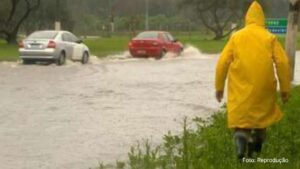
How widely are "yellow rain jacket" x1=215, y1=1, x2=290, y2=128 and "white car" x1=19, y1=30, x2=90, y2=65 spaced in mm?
21951

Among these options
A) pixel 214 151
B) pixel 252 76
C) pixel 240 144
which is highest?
pixel 252 76

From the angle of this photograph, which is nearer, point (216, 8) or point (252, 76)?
point (252, 76)

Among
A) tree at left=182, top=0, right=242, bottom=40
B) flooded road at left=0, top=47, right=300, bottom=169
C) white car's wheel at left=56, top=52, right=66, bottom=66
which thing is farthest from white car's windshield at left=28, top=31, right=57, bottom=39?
tree at left=182, top=0, right=242, bottom=40

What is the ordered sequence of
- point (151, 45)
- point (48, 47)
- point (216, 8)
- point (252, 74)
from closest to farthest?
point (252, 74), point (48, 47), point (151, 45), point (216, 8)

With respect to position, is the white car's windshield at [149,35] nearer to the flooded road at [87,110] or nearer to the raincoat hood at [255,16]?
→ the flooded road at [87,110]

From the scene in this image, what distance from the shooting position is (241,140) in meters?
7.66

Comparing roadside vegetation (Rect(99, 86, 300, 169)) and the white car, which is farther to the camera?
the white car

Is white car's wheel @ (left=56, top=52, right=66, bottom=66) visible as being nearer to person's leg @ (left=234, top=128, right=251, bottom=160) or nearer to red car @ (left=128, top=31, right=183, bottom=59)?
red car @ (left=128, top=31, right=183, bottom=59)

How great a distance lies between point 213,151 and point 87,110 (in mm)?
7088

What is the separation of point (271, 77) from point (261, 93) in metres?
0.21

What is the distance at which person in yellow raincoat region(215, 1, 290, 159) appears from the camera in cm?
741

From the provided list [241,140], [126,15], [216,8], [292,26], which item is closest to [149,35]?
[292,26]

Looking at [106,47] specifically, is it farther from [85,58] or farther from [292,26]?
[292,26]

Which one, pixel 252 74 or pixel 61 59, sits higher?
pixel 252 74
